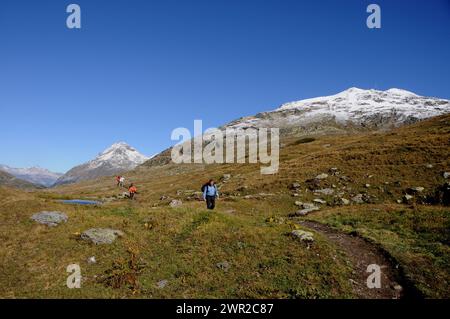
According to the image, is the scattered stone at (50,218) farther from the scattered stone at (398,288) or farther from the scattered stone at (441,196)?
the scattered stone at (441,196)

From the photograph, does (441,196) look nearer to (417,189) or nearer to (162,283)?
(417,189)

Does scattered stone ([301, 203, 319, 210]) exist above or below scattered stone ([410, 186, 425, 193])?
below

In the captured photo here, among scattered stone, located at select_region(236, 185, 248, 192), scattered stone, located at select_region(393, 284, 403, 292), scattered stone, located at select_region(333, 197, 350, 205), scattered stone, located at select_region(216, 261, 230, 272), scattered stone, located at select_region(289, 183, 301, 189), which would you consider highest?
scattered stone, located at select_region(289, 183, 301, 189)

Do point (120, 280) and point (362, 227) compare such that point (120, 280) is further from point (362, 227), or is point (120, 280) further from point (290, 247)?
point (362, 227)

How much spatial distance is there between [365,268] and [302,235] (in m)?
4.26

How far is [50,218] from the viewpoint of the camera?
22953mm

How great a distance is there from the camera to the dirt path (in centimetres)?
1503

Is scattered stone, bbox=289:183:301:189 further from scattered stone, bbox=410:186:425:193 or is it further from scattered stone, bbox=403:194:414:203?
scattered stone, bbox=410:186:425:193

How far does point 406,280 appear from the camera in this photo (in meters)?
15.8

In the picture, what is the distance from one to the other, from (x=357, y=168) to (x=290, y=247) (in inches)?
1236

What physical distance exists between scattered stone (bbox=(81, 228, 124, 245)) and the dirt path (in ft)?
44.6

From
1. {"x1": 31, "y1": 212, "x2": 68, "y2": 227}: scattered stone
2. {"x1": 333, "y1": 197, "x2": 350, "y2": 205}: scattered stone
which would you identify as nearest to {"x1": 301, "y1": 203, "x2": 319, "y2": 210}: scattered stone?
{"x1": 333, "y1": 197, "x2": 350, "y2": 205}: scattered stone
